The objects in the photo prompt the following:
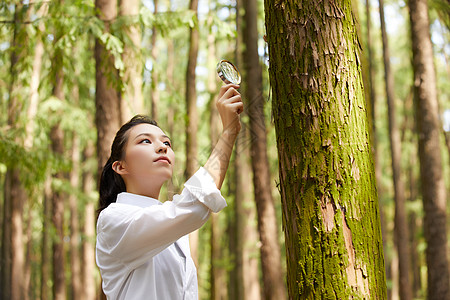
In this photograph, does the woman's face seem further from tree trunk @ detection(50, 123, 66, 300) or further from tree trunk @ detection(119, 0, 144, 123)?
tree trunk @ detection(50, 123, 66, 300)

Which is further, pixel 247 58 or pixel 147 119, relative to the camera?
pixel 247 58

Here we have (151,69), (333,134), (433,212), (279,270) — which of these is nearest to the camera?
(333,134)

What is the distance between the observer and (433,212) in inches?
319

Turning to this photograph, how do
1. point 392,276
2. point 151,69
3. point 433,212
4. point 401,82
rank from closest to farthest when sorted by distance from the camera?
point 151,69 < point 433,212 < point 392,276 < point 401,82

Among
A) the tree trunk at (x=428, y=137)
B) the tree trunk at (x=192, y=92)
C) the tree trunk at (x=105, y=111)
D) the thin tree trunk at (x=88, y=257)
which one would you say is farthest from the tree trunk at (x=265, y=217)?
the thin tree trunk at (x=88, y=257)

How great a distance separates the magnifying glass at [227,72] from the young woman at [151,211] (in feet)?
0.14

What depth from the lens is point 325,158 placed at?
2.06m

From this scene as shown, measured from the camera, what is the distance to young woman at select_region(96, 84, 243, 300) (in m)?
1.85

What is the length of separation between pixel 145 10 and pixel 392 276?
44.6 feet

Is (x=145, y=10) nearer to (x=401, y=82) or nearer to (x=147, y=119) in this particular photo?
(x=147, y=119)

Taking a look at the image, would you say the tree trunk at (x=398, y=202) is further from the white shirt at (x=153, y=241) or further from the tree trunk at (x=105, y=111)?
the white shirt at (x=153, y=241)

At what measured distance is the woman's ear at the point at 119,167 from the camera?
2.41 metres

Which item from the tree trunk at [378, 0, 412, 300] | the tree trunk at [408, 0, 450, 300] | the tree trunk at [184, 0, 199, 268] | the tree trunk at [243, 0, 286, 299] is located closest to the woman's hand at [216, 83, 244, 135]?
the tree trunk at [243, 0, 286, 299]

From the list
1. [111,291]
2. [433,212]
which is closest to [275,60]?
[111,291]
